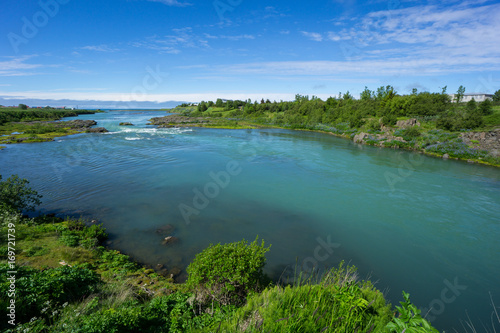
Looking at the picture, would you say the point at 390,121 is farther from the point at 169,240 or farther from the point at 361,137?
the point at 169,240

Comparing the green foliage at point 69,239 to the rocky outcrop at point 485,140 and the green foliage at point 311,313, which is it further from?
the rocky outcrop at point 485,140

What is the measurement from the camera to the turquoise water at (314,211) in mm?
9977

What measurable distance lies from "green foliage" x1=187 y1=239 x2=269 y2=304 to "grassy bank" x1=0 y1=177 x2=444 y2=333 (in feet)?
Result: 0.09

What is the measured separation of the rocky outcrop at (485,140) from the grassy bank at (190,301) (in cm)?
3926

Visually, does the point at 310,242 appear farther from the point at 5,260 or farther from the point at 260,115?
the point at 260,115

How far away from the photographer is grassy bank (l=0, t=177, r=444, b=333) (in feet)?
14.7

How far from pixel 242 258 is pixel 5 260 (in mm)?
8336

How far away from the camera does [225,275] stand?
6.46m

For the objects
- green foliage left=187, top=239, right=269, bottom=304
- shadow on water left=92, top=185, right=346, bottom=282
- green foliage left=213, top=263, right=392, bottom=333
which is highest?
green foliage left=213, top=263, right=392, bottom=333

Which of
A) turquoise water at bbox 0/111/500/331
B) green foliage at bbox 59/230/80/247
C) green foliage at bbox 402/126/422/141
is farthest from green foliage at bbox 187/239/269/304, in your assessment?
green foliage at bbox 402/126/422/141

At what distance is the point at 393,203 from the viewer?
16984 mm

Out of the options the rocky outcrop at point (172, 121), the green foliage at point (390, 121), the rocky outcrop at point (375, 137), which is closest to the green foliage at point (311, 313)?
the rocky outcrop at point (375, 137)

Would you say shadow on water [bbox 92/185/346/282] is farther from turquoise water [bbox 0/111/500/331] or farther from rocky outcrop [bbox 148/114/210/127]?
rocky outcrop [bbox 148/114/210/127]

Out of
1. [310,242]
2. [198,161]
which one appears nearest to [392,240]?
[310,242]
